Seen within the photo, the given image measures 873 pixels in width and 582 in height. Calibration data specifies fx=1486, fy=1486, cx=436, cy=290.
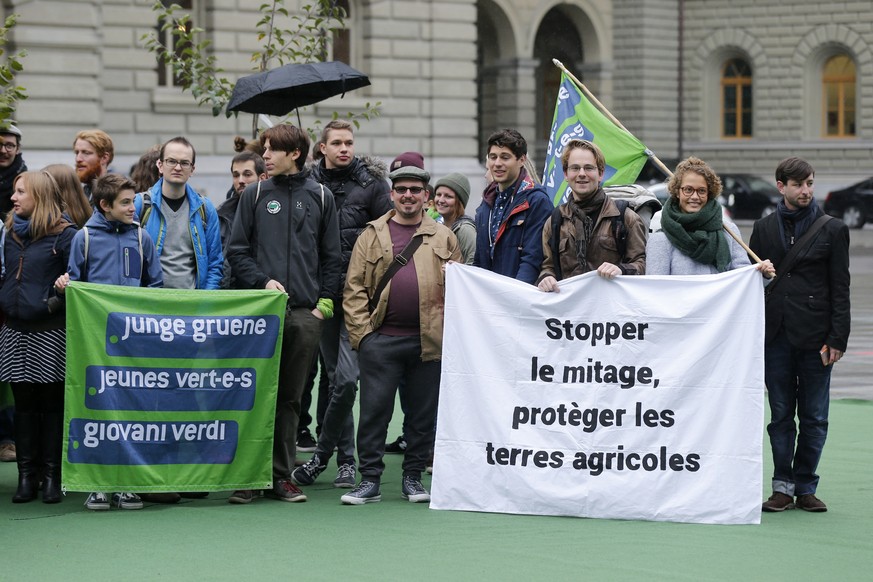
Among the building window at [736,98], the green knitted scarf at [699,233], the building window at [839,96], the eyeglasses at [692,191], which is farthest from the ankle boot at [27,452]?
the building window at [736,98]

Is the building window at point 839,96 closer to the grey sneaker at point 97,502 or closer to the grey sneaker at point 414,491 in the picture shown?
the grey sneaker at point 414,491

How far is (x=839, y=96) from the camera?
45375mm

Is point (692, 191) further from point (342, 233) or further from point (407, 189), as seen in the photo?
point (342, 233)

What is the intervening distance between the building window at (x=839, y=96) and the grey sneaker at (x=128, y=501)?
4021cm

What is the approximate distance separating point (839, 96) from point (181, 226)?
39.8 m

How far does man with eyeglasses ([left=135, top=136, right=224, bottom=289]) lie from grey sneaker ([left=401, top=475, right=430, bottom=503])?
1.58 meters

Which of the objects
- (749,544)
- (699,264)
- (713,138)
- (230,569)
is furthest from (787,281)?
(713,138)

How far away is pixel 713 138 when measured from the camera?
46969 millimetres

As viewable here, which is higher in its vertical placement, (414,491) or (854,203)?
(854,203)

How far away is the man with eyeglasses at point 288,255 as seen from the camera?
8266 mm

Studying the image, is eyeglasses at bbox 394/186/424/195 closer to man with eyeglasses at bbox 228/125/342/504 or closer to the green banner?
man with eyeglasses at bbox 228/125/342/504

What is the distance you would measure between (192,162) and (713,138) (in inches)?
1579

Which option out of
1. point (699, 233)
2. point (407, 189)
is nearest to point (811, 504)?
point (699, 233)

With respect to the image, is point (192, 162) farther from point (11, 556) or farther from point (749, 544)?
point (749, 544)
